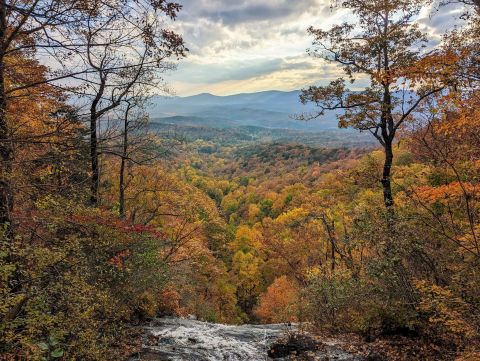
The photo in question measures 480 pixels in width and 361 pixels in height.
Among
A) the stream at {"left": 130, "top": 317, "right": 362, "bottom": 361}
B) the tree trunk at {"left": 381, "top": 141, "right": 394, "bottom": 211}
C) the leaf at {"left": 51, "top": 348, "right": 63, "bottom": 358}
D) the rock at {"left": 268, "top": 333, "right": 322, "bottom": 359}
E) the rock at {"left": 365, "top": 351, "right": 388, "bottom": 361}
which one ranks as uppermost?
the tree trunk at {"left": 381, "top": 141, "right": 394, "bottom": 211}

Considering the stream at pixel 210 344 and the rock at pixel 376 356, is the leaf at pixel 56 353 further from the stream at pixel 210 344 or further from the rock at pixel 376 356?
the rock at pixel 376 356

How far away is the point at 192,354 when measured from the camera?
40.2 feet

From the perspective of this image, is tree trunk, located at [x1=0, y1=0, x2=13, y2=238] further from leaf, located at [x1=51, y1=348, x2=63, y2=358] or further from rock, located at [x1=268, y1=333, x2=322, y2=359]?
rock, located at [x1=268, y1=333, x2=322, y2=359]

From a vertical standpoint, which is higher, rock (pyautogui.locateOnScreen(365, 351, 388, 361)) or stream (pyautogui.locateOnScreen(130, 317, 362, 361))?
rock (pyautogui.locateOnScreen(365, 351, 388, 361))

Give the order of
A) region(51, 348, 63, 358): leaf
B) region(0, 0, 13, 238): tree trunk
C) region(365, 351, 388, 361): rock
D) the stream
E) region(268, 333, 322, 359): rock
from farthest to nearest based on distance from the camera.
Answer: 1. region(268, 333, 322, 359): rock
2. the stream
3. region(365, 351, 388, 361): rock
4. region(0, 0, 13, 238): tree trunk
5. region(51, 348, 63, 358): leaf

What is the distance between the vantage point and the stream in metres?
11.6

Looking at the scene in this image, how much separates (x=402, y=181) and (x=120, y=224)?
1301 centimetres

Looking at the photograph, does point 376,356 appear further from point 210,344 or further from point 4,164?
point 4,164

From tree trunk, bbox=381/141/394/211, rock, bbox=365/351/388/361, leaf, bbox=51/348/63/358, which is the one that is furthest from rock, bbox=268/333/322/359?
leaf, bbox=51/348/63/358

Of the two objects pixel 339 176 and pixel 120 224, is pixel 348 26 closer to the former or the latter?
pixel 339 176

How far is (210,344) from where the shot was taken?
1361 centimetres

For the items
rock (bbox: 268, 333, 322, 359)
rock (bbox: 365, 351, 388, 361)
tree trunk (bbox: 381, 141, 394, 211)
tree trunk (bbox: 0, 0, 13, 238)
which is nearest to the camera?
tree trunk (bbox: 0, 0, 13, 238)

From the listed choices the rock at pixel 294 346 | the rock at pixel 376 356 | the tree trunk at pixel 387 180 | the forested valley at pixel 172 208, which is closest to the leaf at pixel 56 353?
the forested valley at pixel 172 208

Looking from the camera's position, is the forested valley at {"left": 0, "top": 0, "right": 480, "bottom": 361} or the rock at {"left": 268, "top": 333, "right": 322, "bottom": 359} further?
the rock at {"left": 268, "top": 333, "right": 322, "bottom": 359}
